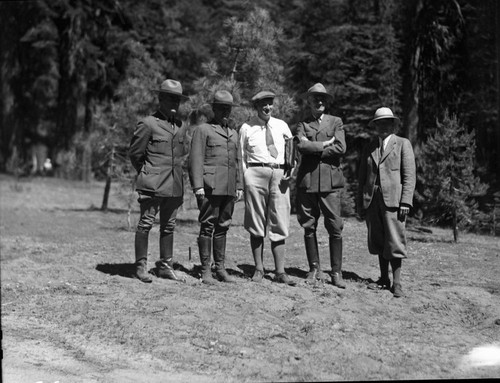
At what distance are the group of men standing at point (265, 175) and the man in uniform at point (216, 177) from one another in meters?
0.01

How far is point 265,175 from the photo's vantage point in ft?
25.2

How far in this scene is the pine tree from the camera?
9531 mm

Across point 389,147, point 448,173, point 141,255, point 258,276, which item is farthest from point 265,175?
point 448,173

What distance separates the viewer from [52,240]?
42.3 ft

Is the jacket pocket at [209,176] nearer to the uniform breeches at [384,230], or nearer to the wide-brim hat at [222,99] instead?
the wide-brim hat at [222,99]

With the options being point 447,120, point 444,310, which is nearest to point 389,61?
point 447,120

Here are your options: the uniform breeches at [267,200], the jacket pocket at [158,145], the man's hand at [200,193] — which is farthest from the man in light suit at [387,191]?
the jacket pocket at [158,145]

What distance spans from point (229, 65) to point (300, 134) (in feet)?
18.2

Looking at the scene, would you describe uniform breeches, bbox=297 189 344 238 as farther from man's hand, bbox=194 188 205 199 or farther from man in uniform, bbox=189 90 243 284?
man's hand, bbox=194 188 205 199

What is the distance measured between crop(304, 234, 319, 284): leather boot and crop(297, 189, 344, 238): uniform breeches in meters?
0.08

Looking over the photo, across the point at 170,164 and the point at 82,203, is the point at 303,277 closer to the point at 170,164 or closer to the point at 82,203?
the point at 170,164

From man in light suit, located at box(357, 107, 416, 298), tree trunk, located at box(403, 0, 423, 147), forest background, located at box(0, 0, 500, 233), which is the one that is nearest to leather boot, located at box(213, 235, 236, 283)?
man in light suit, located at box(357, 107, 416, 298)

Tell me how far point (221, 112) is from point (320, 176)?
129 cm

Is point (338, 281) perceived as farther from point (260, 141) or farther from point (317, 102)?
point (317, 102)
